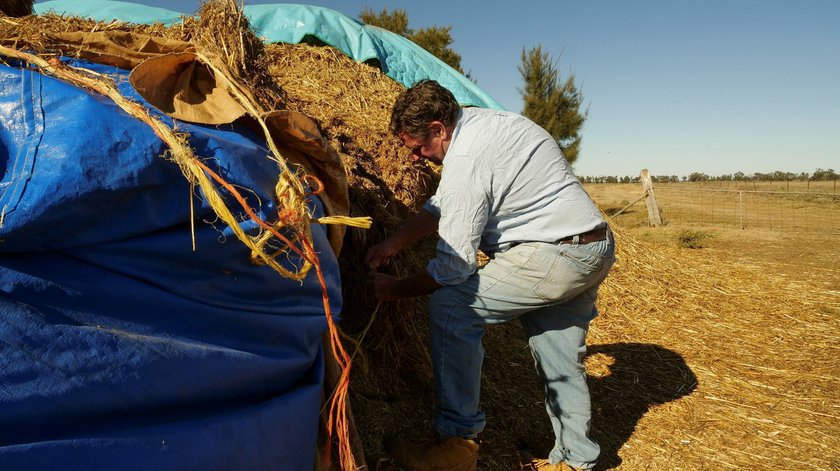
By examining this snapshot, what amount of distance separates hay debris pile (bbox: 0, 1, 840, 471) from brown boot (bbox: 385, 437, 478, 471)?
0.11 meters

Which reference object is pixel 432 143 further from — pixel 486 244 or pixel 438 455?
pixel 438 455

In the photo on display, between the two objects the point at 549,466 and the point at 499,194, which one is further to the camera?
the point at 549,466

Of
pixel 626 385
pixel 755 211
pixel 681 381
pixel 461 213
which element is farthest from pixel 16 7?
pixel 755 211

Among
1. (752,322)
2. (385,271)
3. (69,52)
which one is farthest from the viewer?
(752,322)

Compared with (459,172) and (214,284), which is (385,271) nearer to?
(459,172)

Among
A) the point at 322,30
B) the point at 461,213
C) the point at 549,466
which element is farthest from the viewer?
the point at 322,30

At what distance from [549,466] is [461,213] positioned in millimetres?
1382

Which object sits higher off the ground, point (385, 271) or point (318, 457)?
point (385, 271)

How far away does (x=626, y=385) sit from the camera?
4.03m

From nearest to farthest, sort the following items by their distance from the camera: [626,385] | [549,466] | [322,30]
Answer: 1. [549,466]
2. [626,385]
3. [322,30]

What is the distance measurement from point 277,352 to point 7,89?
1003 mm

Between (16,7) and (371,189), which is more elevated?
(16,7)

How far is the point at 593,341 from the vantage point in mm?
4797

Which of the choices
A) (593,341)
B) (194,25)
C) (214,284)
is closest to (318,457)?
(214,284)
